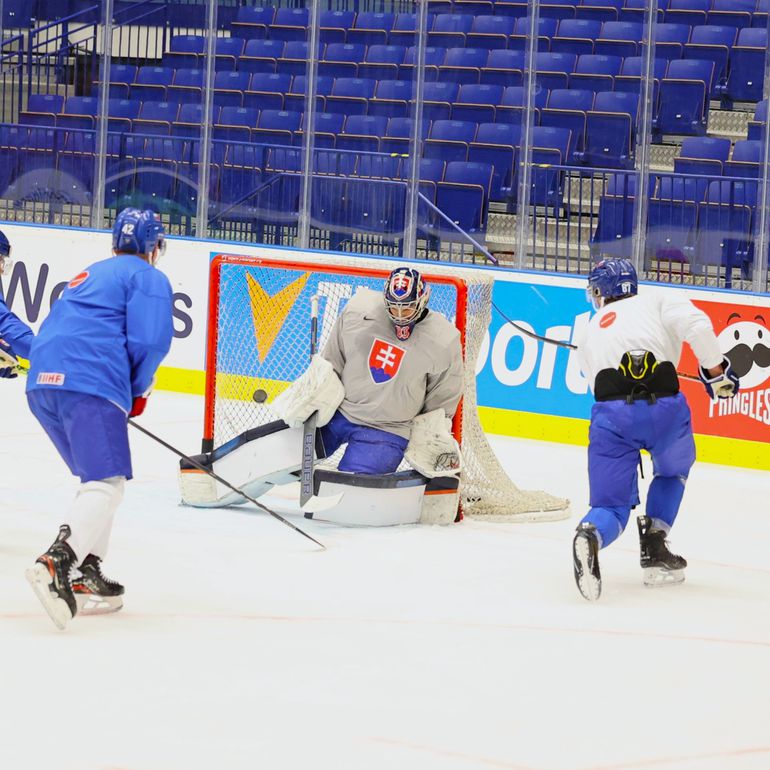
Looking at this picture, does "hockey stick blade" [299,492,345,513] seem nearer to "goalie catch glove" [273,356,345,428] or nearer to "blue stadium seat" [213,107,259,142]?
"goalie catch glove" [273,356,345,428]

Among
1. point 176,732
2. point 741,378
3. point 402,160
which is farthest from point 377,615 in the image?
point 402,160

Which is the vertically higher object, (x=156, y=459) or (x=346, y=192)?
(x=346, y=192)

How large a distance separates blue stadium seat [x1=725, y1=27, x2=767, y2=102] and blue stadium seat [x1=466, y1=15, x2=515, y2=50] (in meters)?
1.34

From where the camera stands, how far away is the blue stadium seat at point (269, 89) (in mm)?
9977

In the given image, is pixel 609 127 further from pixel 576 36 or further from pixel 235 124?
pixel 235 124

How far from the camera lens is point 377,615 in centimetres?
487

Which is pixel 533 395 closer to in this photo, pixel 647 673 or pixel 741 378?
pixel 741 378

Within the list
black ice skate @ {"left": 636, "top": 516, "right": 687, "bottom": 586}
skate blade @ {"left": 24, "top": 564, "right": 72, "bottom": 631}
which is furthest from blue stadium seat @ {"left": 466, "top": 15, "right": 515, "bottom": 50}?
skate blade @ {"left": 24, "top": 564, "right": 72, "bottom": 631}

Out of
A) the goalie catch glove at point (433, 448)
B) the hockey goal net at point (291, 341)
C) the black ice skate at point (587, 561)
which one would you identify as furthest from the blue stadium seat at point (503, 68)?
the black ice skate at point (587, 561)

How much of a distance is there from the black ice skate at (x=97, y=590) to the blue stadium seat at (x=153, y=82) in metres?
6.18

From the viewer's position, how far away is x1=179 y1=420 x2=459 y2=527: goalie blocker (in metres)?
6.29

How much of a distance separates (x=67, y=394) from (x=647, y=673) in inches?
74.3

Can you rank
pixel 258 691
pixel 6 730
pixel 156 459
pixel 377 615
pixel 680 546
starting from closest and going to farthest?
pixel 6 730 < pixel 258 691 < pixel 377 615 < pixel 680 546 < pixel 156 459

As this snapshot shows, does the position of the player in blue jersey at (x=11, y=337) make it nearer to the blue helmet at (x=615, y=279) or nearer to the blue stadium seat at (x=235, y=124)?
the blue helmet at (x=615, y=279)
